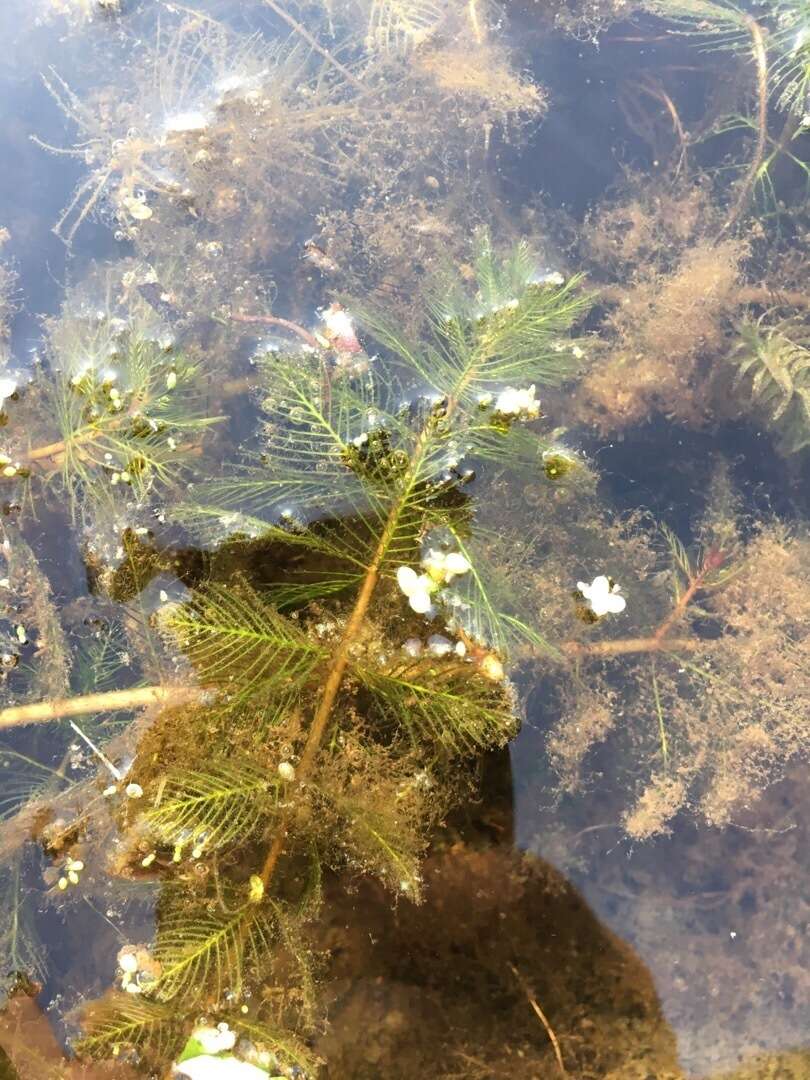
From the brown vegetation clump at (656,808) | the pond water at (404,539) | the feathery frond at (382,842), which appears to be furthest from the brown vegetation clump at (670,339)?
the feathery frond at (382,842)

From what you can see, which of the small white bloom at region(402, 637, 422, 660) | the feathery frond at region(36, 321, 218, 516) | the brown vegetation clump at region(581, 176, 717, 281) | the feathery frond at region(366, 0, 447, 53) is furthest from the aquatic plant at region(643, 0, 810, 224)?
the feathery frond at region(36, 321, 218, 516)

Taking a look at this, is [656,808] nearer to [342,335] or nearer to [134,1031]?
[134,1031]

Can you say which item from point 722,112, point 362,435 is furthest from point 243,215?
point 722,112

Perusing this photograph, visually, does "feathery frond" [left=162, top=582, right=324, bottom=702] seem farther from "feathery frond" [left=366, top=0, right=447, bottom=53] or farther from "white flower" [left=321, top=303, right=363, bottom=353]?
"feathery frond" [left=366, top=0, right=447, bottom=53]

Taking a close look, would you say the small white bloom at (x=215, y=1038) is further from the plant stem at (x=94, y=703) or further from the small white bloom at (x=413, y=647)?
the small white bloom at (x=413, y=647)

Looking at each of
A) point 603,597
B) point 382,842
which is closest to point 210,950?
point 382,842

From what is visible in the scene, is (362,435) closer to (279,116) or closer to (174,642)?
(174,642)
